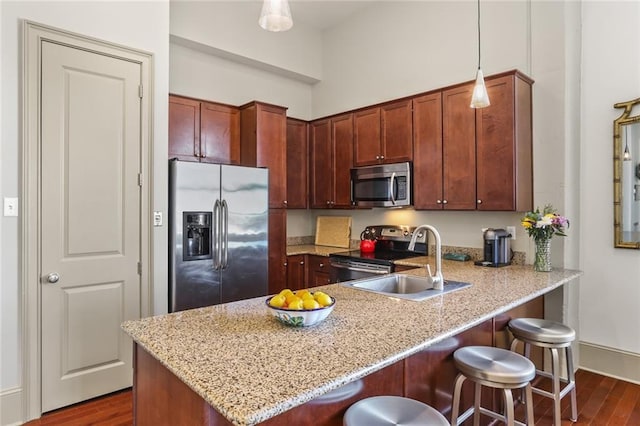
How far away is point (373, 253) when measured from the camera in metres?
4.02

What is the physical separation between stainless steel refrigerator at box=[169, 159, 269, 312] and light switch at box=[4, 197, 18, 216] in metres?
0.95

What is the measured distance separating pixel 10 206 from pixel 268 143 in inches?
89.2

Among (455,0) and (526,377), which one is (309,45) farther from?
(526,377)

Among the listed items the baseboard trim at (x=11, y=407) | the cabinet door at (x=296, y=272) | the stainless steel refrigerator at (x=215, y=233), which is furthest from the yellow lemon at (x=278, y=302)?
the cabinet door at (x=296, y=272)

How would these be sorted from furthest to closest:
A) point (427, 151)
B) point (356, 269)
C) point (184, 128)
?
point (184, 128)
point (356, 269)
point (427, 151)

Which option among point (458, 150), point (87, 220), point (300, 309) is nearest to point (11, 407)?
point (87, 220)

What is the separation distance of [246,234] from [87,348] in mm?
1418

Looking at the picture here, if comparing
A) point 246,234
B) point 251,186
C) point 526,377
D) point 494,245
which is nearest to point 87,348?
point 246,234

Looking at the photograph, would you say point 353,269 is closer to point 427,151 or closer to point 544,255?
point 427,151

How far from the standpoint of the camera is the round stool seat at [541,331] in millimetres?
2143

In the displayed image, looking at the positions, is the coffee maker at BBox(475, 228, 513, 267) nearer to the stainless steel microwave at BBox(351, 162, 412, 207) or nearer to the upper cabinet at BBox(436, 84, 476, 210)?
the upper cabinet at BBox(436, 84, 476, 210)

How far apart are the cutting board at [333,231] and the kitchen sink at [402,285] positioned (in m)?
2.04

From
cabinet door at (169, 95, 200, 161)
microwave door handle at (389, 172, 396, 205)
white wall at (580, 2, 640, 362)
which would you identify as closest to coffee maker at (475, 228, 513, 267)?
white wall at (580, 2, 640, 362)

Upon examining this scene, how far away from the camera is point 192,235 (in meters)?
3.09
